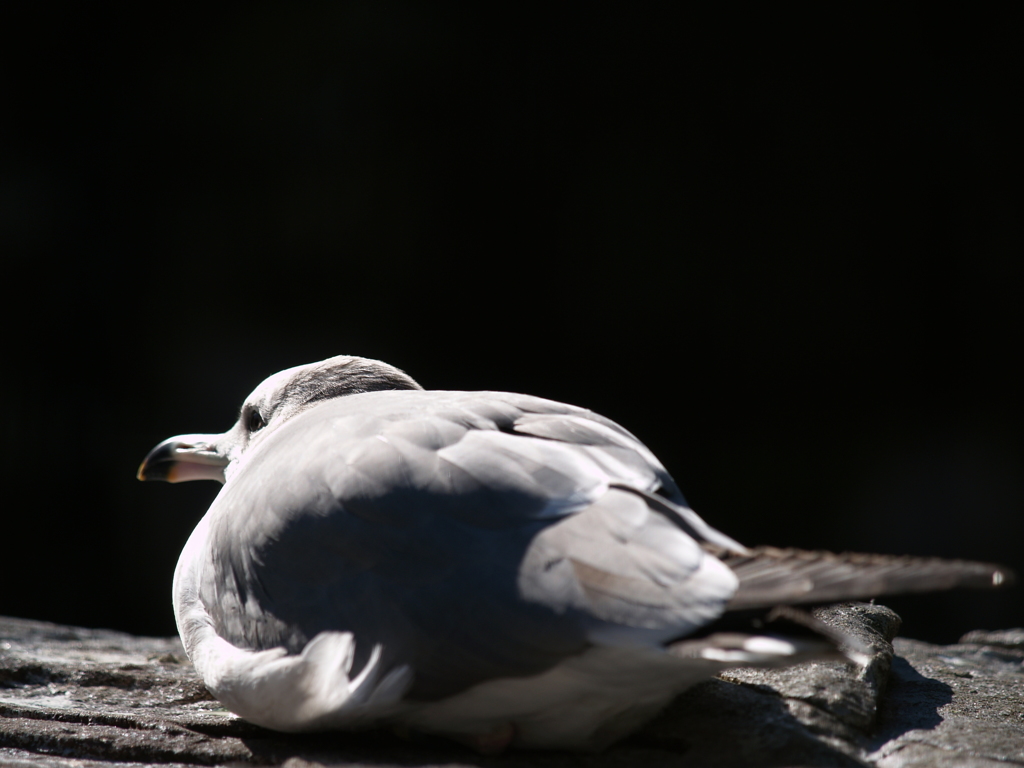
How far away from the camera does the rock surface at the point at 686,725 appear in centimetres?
134

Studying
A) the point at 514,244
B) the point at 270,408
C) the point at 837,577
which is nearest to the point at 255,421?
the point at 270,408

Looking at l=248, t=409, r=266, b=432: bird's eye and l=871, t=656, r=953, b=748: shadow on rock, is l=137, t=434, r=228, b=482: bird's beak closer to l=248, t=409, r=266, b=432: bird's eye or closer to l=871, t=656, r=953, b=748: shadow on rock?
l=248, t=409, r=266, b=432: bird's eye

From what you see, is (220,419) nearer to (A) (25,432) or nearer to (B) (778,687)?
(A) (25,432)

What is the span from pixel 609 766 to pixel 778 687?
40 centimetres

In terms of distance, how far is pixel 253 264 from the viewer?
525 centimetres

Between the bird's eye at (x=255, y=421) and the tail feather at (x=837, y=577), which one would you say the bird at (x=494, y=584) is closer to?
the tail feather at (x=837, y=577)

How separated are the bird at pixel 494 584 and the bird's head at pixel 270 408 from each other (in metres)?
0.56

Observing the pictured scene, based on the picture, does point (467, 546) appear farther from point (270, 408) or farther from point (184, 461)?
point (184, 461)

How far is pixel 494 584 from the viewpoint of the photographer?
1.19 meters

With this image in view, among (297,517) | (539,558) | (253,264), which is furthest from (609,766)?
(253,264)

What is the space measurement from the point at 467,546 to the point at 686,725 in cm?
48

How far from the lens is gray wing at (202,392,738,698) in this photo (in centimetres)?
115

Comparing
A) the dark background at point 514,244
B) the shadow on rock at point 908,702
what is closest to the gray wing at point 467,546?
the shadow on rock at point 908,702

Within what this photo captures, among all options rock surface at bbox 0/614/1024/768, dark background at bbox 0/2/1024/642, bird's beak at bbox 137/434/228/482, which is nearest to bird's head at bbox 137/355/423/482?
bird's beak at bbox 137/434/228/482
